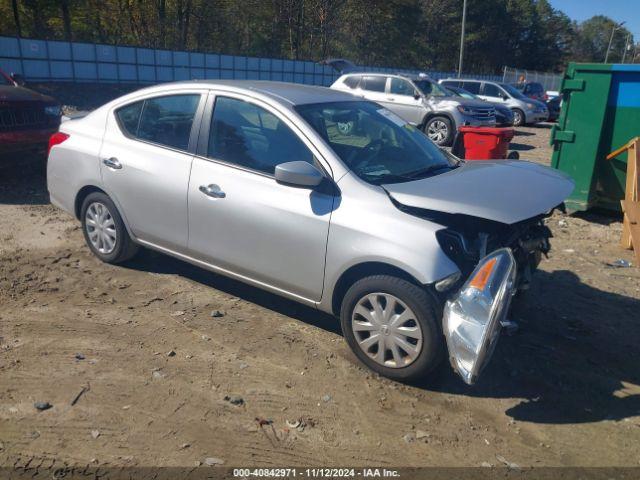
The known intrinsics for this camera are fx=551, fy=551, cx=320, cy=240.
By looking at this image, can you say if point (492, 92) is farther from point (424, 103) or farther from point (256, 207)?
point (256, 207)

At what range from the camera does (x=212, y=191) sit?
4.18 meters

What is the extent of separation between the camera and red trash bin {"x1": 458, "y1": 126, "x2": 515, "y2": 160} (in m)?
8.69

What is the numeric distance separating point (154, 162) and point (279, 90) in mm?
1192

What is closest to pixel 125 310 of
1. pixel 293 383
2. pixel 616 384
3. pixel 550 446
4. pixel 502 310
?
pixel 293 383

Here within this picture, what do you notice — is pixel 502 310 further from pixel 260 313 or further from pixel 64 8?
pixel 64 8

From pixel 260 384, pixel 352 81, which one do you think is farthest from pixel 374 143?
pixel 352 81

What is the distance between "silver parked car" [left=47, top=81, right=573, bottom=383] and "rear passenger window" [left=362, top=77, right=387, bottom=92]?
11.1 metres

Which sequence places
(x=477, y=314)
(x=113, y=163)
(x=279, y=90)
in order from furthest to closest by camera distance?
(x=113, y=163)
(x=279, y=90)
(x=477, y=314)

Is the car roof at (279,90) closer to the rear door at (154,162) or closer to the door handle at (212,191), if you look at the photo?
the rear door at (154,162)

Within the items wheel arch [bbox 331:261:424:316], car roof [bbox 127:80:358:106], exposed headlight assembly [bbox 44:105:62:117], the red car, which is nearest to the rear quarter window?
car roof [bbox 127:80:358:106]

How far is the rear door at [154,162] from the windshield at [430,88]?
11.4 m

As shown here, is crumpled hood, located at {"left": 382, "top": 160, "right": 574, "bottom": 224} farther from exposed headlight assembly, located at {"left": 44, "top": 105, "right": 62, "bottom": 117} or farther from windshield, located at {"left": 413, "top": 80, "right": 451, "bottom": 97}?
windshield, located at {"left": 413, "top": 80, "right": 451, "bottom": 97}

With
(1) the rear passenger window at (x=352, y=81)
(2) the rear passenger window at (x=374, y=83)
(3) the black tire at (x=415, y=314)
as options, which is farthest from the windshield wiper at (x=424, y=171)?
(1) the rear passenger window at (x=352, y=81)

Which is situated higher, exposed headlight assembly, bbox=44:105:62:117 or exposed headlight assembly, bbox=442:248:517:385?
exposed headlight assembly, bbox=44:105:62:117
